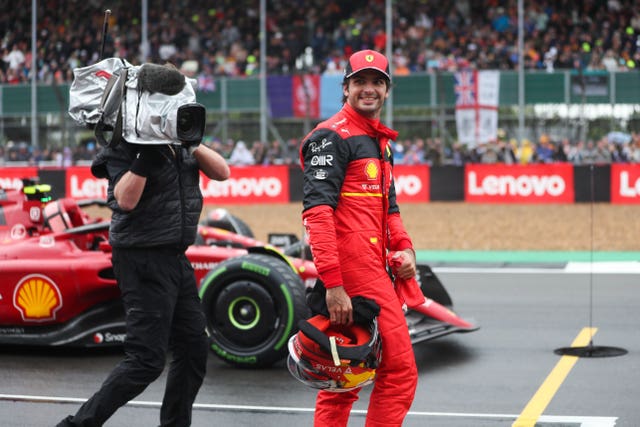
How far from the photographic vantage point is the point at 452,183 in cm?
2223

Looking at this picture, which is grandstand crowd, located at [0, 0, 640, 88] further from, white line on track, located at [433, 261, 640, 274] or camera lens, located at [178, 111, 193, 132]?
camera lens, located at [178, 111, 193, 132]

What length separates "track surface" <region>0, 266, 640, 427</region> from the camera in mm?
6039

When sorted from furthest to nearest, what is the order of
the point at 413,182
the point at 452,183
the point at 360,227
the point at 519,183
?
the point at 413,182 < the point at 452,183 < the point at 519,183 < the point at 360,227

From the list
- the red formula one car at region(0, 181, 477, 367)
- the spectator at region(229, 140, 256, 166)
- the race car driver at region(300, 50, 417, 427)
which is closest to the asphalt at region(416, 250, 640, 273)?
the red formula one car at region(0, 181, 477, 367)

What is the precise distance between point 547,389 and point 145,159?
3.36 metres

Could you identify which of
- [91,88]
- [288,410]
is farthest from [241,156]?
[91,88]

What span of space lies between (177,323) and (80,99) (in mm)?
1087

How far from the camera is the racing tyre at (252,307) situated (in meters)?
7.20

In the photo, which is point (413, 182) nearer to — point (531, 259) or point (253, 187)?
point (253, 187)

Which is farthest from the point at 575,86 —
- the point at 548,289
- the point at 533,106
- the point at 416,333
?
the point at 416,333

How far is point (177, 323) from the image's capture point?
488cm

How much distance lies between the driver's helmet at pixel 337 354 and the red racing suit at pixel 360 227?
6 cm

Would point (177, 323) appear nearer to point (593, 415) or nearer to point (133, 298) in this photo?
point (133, 298)

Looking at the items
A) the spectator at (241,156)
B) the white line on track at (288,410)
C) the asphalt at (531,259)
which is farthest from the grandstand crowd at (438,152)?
the white line on track at (288,410)
